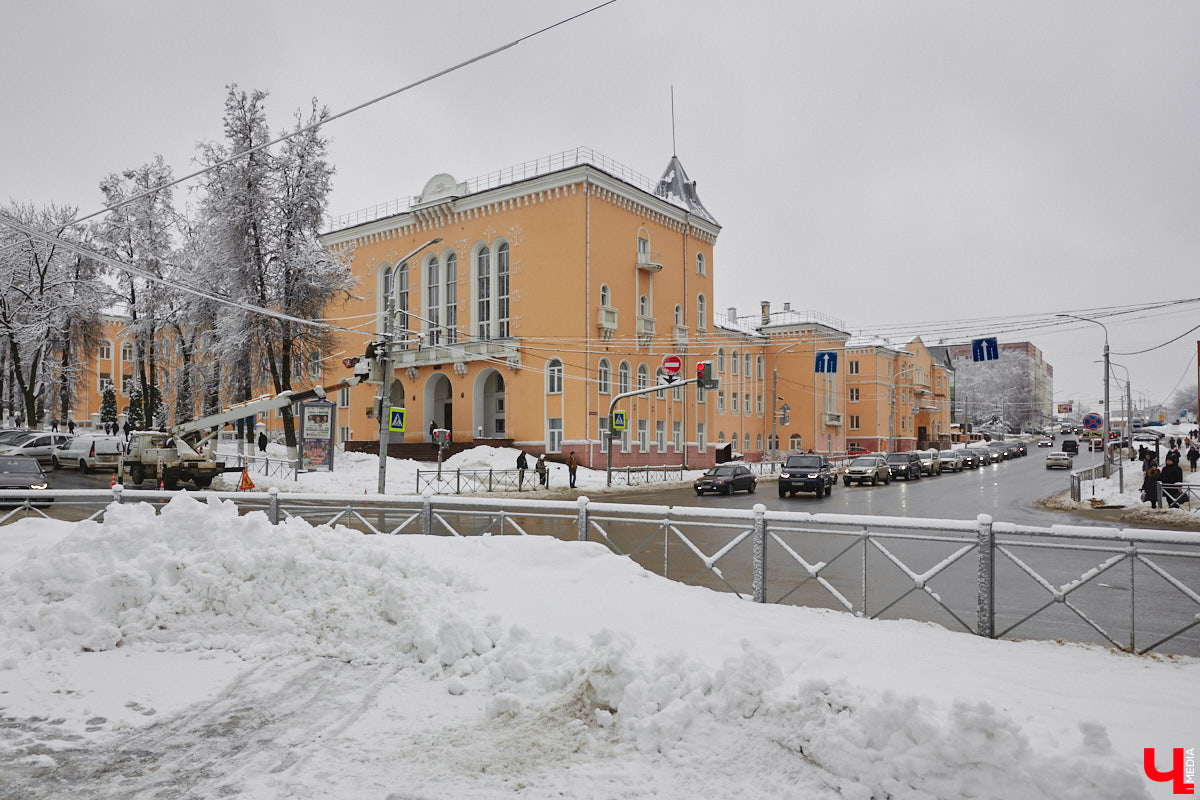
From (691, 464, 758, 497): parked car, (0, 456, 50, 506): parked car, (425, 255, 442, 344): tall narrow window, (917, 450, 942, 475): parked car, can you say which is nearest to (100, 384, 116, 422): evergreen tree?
(425, 255, 442, 344): tall narrow window

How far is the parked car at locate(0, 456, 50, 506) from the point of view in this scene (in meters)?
19.8

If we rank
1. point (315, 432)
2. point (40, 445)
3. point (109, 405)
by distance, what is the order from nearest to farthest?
point (315, 432), point (40, 445), point (109, 405)

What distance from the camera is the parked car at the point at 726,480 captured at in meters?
31.5

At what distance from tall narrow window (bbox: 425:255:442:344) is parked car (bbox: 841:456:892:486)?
1007 inches

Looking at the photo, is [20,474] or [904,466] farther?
[904,466]

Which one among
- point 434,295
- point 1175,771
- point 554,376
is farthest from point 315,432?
point 1175,771

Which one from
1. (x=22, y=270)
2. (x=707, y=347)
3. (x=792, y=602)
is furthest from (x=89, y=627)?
(x=22, y=270)

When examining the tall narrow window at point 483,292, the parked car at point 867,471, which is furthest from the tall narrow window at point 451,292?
the parked car at point 867,471

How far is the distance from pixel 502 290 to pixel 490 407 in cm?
755

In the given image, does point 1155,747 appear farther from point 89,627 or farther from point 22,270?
point 22,270

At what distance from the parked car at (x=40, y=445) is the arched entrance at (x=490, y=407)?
20482 mm

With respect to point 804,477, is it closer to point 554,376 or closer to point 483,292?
point 554,376

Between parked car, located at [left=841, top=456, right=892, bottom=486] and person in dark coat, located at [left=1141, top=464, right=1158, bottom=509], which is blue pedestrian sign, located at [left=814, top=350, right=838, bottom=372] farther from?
person in dark coat, located at [left=1141, top=464, right=1158, bottom=509]

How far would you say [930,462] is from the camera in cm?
5041
